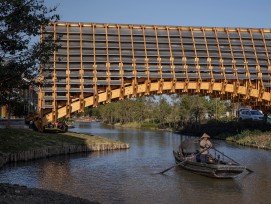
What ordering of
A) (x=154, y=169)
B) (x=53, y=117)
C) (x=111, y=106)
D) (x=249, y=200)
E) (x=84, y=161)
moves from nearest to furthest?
(x=249, y=200) < (x=154, y=169) < (x=84, y=161) < (x=53, y=117) < (x=111, y=106)

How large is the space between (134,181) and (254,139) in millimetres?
28468

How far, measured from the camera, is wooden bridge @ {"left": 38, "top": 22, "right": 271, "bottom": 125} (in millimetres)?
42250

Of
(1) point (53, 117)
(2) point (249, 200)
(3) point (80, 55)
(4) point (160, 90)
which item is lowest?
(2) point (249, 200)

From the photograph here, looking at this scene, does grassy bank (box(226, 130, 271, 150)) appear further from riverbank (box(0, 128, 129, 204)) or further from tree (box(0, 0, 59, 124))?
tree (box(0, 0, 59, 124))

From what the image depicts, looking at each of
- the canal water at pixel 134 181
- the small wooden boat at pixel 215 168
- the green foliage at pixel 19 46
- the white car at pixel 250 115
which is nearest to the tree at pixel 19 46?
the green foliage at pixel 19 46

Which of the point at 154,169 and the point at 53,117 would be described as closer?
the point at 154,169

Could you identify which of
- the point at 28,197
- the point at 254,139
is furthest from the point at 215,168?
the point at 254,139

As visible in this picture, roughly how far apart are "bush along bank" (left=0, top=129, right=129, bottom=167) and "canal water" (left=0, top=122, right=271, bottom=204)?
856mm

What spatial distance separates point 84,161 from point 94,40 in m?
14.8

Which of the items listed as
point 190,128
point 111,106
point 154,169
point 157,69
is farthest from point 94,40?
point 111,106

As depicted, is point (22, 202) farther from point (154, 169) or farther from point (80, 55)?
point (80, 55)

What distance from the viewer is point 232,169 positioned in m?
24.8

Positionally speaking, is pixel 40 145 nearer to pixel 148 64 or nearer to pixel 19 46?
pixel 148 64

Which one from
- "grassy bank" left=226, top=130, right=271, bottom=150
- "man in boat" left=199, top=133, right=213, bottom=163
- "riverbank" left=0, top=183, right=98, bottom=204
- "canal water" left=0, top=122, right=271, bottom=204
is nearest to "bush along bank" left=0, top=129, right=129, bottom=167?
"canal water" left=0, top=122, right=271, bottom=204
